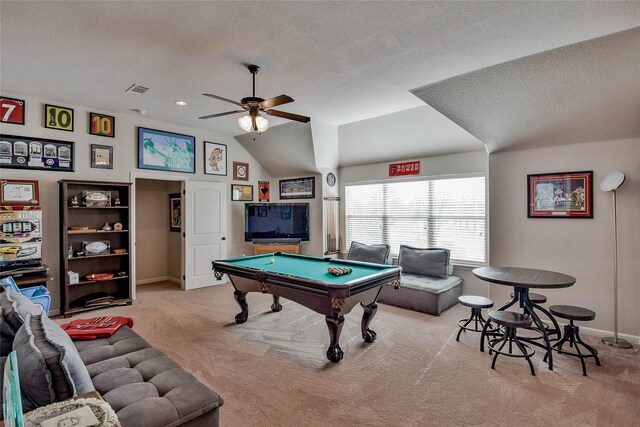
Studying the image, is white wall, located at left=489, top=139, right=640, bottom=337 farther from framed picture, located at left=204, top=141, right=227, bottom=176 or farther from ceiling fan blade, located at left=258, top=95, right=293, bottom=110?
framed picture, located at left=204, top=141, right=227, bottom=176

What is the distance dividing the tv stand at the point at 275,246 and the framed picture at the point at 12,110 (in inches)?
152

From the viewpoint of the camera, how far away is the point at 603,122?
11.4 ft

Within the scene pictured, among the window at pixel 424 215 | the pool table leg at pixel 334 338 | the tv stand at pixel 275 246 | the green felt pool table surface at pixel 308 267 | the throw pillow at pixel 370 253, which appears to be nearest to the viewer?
the pool table leg at pixel 334 338

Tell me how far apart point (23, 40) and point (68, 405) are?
3.15 meters

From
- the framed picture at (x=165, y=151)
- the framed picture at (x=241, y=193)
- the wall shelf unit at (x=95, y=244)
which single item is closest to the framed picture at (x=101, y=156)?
the wall shelf unit at (x=95, y=244)

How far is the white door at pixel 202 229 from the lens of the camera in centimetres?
593

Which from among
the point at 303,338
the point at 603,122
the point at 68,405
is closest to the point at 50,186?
the point at 303,338

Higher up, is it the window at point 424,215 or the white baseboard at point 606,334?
the window at point 424,215

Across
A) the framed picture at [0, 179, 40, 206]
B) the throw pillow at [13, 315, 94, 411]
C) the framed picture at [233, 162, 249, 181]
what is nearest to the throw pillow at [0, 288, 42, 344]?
the throw pillow at [13, 315, 94, 411]

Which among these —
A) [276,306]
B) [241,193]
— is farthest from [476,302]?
[241,193]

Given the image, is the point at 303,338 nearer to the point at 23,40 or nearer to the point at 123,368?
the point at 123,368

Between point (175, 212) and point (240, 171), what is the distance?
1.54 metres

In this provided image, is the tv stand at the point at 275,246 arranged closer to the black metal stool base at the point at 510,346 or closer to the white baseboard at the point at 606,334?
the black metal stool base at the point at 510,346

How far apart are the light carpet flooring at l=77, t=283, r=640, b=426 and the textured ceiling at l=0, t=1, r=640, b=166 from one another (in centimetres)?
288
